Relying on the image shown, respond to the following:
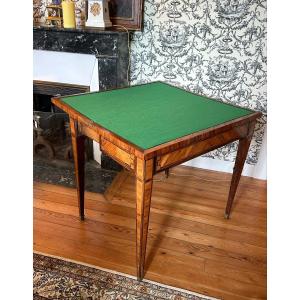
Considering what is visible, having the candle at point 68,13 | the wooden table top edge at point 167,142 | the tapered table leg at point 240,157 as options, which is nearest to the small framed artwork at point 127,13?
the candle at point 68,13

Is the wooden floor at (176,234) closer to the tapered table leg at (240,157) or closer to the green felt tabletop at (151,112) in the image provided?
the tapered table leg at (240,157)

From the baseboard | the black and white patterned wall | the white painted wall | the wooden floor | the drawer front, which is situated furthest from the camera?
the baseboard

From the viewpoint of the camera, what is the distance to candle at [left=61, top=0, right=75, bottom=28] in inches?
76.5

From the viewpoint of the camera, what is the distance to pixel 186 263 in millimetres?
1546

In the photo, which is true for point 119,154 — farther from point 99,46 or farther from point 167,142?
point 99,46

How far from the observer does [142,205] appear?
3.92 ft

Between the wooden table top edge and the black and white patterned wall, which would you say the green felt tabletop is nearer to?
the wooden table top edge

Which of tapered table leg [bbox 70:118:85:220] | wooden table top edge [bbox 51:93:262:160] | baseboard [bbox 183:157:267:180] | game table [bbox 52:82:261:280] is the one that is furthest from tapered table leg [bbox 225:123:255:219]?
tapered table leg [bbox 70:118:85:220]

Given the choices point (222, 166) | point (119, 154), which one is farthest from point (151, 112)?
point (222, 166)

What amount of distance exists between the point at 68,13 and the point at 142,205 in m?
1.48

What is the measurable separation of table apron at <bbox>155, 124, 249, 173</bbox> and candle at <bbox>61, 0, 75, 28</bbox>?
1.34m

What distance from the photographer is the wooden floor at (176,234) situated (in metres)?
1.48

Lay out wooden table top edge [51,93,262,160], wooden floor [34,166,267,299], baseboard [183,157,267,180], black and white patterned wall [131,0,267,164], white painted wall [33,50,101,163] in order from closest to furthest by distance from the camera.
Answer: wooden table top edge [51,93,262,160] < wooden floor [34,166,267,299] < black and white patterned wall [131,0,267,164] < white painted wall [33,50,101,163] < baseboard [183,157,267,180]
